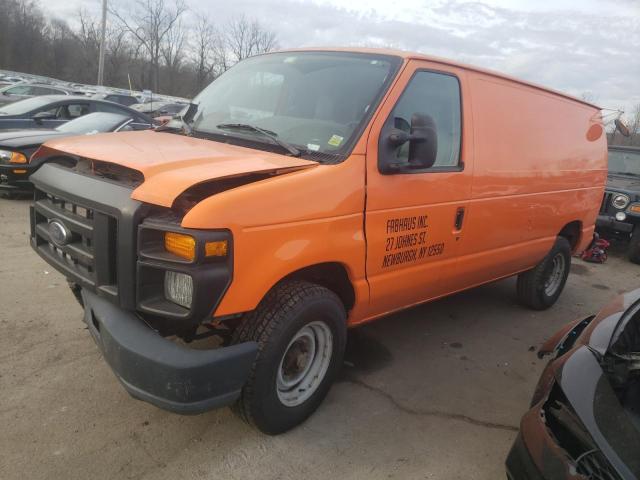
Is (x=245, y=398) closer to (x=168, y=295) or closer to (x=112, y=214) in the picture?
(x=168, y=295)

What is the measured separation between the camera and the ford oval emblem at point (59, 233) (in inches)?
109

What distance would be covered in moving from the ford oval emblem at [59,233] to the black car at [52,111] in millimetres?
6953

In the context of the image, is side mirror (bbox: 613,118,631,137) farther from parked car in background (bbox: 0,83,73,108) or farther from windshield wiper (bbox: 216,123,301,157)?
parked car in background (bbox: 0,83,73,108)

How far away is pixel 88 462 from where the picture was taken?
2602 mm

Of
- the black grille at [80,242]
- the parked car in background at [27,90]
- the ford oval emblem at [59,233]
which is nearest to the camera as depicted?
the black grille at [80,242]

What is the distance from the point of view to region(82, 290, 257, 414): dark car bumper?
2264 mm

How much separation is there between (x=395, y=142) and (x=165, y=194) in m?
1.39

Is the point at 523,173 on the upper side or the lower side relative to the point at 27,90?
lower

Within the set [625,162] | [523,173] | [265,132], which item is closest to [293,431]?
[265,132]

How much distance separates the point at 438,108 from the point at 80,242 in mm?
2399

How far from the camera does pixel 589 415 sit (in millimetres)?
2068

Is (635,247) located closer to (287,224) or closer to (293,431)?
(293,431)

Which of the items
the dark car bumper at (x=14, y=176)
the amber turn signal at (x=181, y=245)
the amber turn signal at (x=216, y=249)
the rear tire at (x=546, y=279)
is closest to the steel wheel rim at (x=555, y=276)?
the rear tire at (x=546, y=279)

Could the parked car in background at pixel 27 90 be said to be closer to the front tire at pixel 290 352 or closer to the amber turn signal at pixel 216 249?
the front tire at pixel 290 352
